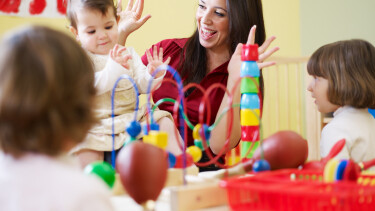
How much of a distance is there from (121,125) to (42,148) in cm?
66

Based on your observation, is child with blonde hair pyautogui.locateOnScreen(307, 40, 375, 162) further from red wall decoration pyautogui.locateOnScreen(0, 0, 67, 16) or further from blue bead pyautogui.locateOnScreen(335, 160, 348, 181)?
red wall decoration pyautogui.locateOnScreen(0, 0, 67, 16)

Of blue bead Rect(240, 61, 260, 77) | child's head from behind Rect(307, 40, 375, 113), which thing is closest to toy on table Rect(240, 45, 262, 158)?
blue bead Rect(240, 61, 260, 77)

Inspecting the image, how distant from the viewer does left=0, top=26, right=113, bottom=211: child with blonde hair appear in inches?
22.8

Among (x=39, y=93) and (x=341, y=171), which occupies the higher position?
(x=39, y=93)

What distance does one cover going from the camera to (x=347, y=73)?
1.34m

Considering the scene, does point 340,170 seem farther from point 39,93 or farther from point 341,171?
point 39,93

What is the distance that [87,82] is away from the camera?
0.64 meters

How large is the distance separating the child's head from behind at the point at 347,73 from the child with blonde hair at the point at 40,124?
2.99 feet

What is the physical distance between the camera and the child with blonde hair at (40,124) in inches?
22.8

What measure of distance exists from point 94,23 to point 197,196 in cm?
67

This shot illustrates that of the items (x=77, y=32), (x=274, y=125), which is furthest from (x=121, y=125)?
(x=274, y=125)

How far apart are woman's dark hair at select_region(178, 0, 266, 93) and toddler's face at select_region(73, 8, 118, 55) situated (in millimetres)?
403

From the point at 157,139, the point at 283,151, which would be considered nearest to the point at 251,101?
the point at 283,151

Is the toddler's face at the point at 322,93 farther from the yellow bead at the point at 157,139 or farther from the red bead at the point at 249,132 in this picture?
the yellow bead at the point at 157,139
